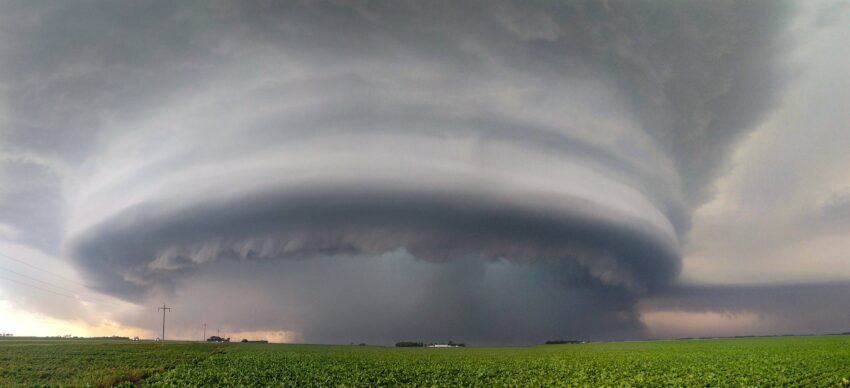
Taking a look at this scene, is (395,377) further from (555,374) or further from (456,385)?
(555,374)

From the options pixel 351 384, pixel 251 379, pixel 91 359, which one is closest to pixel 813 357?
pixel 351 384

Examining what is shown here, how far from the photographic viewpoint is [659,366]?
67.8m

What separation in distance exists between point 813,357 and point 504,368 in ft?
142

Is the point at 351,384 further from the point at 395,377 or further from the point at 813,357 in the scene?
the point at 813,357

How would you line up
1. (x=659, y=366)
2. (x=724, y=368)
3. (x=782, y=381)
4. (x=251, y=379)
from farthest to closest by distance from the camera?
(x=659, y=366), (x=724, y=368), (x=251, y=379), (x=782, y=381)

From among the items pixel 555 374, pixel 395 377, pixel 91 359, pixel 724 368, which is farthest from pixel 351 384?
pixel 91 359

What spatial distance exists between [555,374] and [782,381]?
2206 cm

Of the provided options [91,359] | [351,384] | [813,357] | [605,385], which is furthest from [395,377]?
[813,357]

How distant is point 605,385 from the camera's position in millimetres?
48531

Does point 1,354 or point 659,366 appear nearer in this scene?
point 659,366

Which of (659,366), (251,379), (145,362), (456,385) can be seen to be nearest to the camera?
(456,385)

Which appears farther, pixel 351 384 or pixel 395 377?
pixel 395 377

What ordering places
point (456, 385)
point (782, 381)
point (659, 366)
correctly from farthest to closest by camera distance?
point (659, 366)
point (456, 385)
point (782, 381)

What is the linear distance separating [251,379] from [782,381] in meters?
53.1
